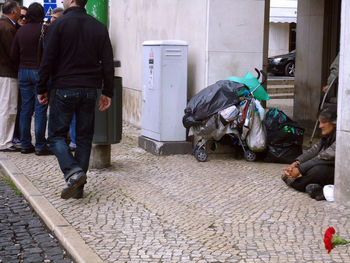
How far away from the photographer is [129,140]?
11.4 meters

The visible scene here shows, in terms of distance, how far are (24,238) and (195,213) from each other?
59.1 inches

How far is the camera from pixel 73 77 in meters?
7.02

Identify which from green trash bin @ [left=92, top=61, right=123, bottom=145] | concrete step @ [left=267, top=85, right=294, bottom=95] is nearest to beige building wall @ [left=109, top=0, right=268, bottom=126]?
green trash bin @ [left=92, top=61, right=123, bottom=145]

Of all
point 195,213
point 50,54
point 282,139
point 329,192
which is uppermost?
point 50,54

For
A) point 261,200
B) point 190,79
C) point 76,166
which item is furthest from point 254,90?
point 76,166

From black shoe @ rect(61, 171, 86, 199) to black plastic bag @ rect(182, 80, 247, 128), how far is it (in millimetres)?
2403

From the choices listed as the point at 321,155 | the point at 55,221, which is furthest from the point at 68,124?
the point at 321,155

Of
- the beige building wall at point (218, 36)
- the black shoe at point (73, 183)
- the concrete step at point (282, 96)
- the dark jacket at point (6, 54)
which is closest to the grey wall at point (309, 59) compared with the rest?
the beige building wall at point (218, 36)

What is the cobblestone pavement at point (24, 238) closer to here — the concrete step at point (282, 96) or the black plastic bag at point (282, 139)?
the black plastic bag at point (282, 139)

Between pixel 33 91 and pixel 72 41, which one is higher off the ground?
pixel 72 41

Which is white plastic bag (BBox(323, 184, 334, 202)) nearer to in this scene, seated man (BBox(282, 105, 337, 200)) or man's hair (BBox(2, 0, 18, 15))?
seated man (BBox(282, 105, 337, 200))

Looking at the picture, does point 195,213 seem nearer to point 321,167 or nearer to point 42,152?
point 321,167

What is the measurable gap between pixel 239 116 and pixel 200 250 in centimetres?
368

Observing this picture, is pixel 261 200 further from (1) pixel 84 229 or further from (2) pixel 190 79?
(2) pixel 190 79
